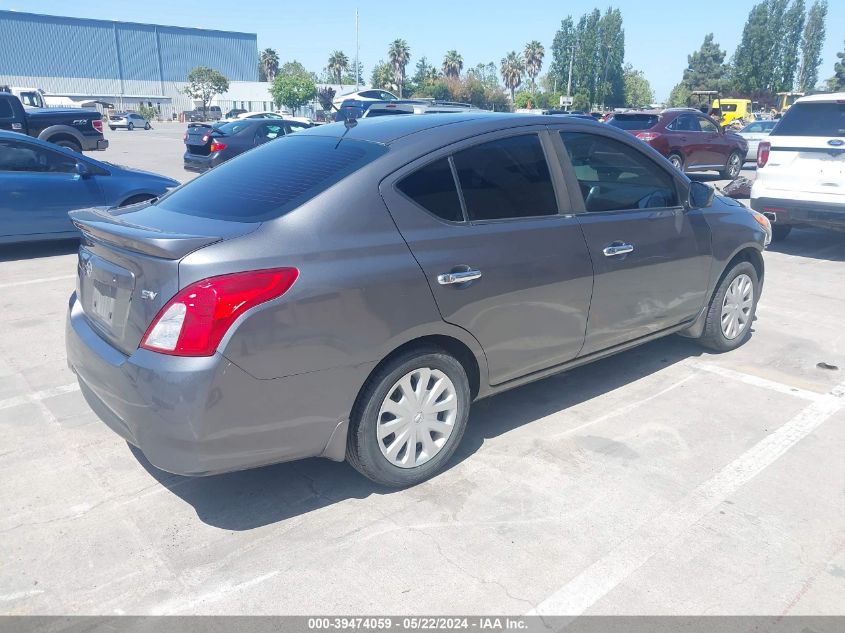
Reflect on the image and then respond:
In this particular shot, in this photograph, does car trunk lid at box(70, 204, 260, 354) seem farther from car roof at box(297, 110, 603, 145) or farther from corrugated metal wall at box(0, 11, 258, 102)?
corrugated metal wall at box(0, 11, 258, 102)

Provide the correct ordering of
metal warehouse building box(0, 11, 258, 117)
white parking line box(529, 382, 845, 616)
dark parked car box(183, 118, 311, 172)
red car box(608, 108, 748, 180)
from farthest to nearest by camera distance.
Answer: metal warehouse building box(0, 11, 258, 117) → red car box(608, 108, 748, 180) → dark parked car box(183, 118, 311, 172) → white parking line box(529, 382, 845, 616)

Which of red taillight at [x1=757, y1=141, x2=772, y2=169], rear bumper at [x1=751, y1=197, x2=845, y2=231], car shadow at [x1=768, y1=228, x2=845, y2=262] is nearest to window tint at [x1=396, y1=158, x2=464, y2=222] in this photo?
rear bumper at [x1=751, y1=197, x2=845, y2=231]

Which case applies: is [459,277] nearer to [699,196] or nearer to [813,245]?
→ [699,196]

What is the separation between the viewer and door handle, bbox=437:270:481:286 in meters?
3.29

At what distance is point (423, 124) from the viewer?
3.72m

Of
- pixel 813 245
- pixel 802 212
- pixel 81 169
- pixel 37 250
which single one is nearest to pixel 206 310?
pixel 81 169

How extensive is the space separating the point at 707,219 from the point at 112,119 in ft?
194

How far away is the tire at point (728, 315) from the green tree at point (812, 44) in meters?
91.9

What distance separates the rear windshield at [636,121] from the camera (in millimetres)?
16125

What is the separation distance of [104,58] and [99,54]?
790 mm

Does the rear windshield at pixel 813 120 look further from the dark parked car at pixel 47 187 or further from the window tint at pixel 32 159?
the window tint at pixel 32 159

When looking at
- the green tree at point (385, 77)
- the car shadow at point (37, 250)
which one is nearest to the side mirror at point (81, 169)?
the car shadow at point (37, 250)

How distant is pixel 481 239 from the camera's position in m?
3.49

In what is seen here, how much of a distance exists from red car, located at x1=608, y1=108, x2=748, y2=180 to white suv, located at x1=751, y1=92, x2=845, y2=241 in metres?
6.63
